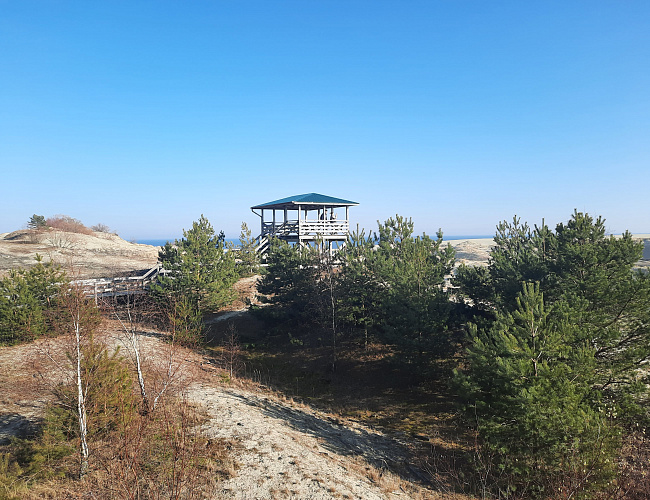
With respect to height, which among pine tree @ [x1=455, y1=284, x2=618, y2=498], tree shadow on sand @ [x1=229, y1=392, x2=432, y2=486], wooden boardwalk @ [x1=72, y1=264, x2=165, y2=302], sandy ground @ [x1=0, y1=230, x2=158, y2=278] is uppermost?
sandy ground @ [x1=0, y1=230, x2=158, y2=278]

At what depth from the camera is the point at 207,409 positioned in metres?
15.2

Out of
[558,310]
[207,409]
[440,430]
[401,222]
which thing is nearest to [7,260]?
[207,409]

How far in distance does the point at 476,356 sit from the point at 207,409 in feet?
35.4

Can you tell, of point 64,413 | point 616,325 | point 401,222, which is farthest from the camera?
point 401,222

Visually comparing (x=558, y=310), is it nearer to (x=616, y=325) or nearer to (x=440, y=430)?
(x=616, y=325)

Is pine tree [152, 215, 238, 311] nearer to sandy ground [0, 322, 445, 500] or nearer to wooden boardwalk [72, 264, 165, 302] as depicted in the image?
wooden boardwalk [72, 264, 165, 302]

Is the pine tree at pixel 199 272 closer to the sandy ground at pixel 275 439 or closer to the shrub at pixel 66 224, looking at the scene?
the sandy ground at pixel 275 439

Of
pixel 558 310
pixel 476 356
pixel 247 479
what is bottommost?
pixel 247 479

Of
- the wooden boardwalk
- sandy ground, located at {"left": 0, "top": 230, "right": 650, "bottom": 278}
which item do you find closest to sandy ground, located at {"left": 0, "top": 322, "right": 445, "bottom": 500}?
the wooden boardwalk

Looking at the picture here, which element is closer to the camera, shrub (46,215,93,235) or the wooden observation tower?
the wooden observation tower

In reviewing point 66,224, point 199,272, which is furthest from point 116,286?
point 66,224

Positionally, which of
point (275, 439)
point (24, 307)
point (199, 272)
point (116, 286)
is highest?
point (199, 272)

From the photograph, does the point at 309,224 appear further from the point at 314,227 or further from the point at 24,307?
the point at 24,307

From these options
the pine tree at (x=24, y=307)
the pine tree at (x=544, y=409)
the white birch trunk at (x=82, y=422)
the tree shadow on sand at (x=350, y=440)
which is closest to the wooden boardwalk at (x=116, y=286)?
the pine tree at (x=24, y=307)
